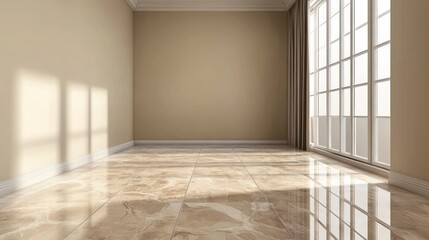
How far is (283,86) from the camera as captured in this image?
9188 millimetres

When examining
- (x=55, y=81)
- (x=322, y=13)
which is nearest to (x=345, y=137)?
(x=322, y=13)

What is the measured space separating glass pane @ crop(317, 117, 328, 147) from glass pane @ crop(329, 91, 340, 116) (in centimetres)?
33

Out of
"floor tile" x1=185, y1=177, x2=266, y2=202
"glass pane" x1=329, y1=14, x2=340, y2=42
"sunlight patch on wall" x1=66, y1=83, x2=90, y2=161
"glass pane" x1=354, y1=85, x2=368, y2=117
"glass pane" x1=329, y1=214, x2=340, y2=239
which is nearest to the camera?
"glass pane" x1=329, y1=214, x2=340, y2=239

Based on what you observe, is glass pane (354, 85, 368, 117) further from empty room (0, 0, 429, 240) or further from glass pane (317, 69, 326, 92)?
glass pane (317, 69, 326, 92)

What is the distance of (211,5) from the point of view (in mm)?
9117

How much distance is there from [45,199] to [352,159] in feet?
14.2

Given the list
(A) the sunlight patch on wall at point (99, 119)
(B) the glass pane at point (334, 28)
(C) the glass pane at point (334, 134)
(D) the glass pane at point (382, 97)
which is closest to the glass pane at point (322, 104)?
(C) the glass pane at point (334, 134)

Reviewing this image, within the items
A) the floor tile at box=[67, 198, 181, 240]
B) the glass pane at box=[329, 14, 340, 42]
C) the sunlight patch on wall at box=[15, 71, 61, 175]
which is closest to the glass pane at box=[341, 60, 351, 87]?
the glass pane at box=[329, 14, 340, 42]

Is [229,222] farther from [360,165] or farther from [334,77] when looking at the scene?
[334,77]

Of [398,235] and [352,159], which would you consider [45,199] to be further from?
[352,159]

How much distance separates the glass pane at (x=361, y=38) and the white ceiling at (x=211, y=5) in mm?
4064

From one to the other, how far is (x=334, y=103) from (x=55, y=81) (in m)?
4.80

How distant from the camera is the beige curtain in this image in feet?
24.8

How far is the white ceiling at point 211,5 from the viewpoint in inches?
355
